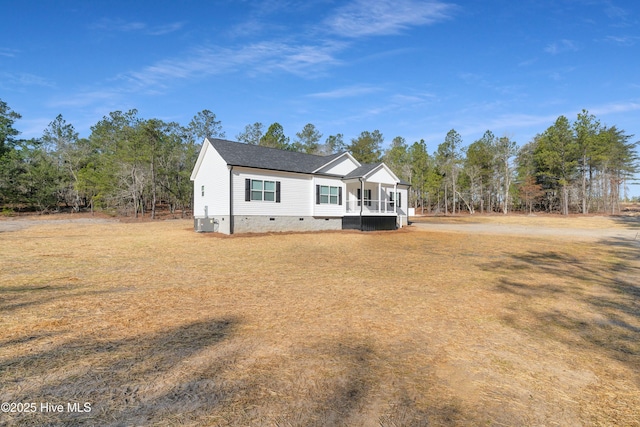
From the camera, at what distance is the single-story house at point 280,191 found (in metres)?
18.0

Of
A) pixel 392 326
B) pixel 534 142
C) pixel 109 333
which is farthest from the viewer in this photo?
pixel 534 142

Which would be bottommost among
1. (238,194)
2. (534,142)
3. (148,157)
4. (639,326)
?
(639,326)

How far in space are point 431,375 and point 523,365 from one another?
1.11 metres

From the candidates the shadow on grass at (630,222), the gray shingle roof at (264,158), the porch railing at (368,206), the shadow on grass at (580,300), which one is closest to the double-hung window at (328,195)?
the porch railing at (368,206)

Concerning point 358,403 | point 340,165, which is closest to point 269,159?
point 340,165

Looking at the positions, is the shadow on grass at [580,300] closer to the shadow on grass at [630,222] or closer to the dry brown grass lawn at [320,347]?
the dry brown grass lawn at [320,347]

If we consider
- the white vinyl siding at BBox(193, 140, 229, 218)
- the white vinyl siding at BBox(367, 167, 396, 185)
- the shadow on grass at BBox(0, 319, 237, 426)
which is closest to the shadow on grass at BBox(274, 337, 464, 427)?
the shadow on grass at BBox(0, 319, 237, 426)

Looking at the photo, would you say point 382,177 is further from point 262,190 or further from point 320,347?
point 320,347

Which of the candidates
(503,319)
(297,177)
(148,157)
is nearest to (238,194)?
(297,177)

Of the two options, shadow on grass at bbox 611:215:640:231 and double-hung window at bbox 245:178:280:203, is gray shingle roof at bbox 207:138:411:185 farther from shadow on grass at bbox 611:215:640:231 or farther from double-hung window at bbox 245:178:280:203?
shadow on grass at bbox 611:215:640:231

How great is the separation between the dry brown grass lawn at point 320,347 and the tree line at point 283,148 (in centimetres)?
3244

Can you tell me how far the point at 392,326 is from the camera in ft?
14.1

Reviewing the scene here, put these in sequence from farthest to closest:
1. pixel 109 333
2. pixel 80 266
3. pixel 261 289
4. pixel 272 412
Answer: pixel 80 266 < pixel 261 289 < pixel 109 333 < pixel 272 412

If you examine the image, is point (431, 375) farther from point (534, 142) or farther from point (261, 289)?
point (534, 142)
